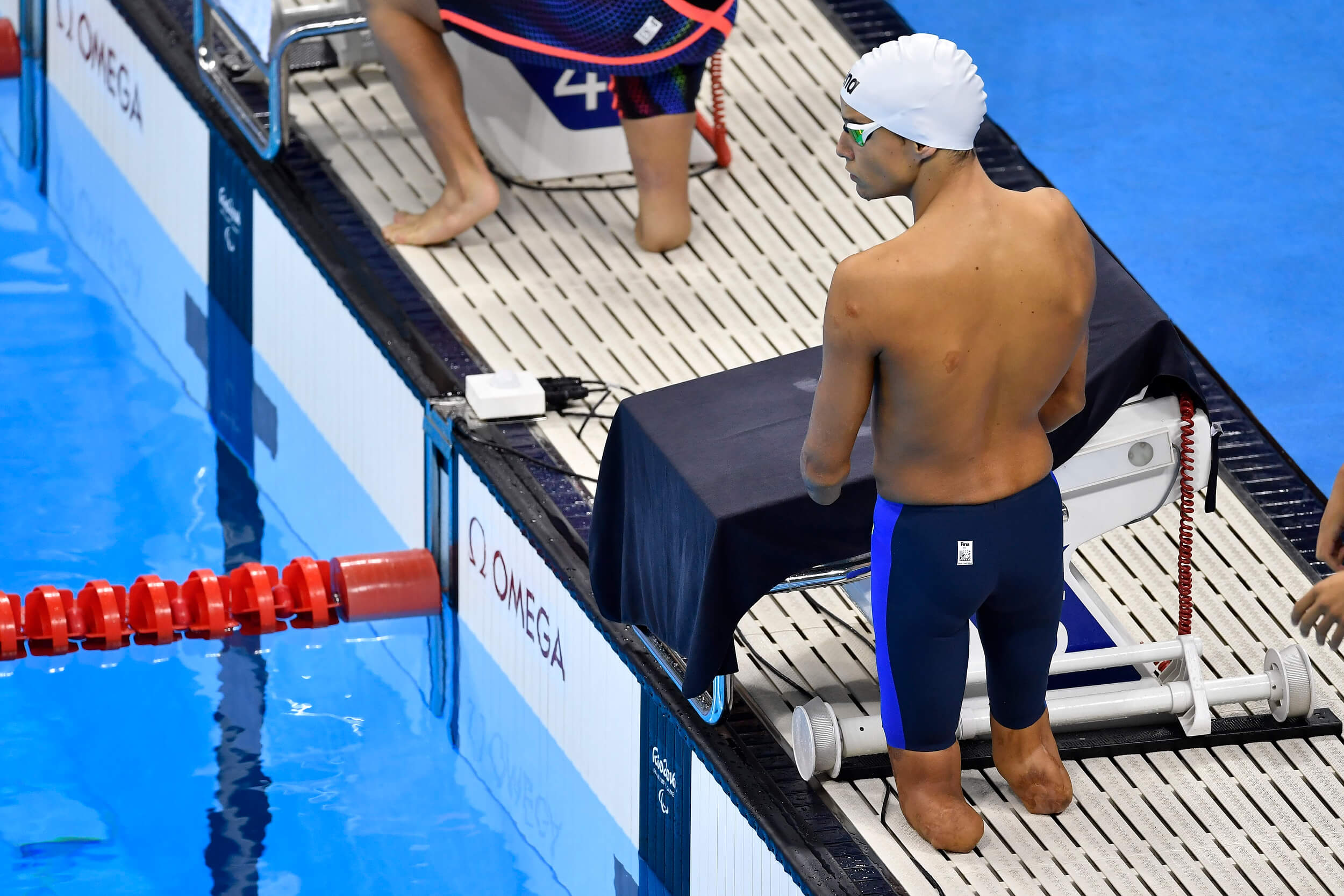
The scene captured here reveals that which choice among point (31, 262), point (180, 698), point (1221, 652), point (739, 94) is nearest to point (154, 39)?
point (31, 262)

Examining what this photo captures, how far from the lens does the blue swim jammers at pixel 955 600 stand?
3.45 metres

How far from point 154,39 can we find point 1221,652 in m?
3.78

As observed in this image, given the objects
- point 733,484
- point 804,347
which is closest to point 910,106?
point 733,484

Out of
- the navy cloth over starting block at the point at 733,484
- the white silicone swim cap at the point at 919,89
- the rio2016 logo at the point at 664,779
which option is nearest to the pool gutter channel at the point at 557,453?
the rio2016 logo at the point at 664,779

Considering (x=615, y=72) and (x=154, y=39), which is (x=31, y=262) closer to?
(x=154, y=39)

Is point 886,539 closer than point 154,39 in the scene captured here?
Yes

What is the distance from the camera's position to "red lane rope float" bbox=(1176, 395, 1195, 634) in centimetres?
408

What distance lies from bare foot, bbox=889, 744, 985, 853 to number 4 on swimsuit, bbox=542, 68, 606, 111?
2.58m

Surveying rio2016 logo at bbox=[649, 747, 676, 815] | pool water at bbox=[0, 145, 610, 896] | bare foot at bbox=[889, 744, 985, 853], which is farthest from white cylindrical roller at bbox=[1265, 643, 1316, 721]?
pool water at bbox=[0, 145, 610, 896]

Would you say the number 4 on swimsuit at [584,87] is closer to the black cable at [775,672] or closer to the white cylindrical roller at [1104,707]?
the black cable at [775,672]

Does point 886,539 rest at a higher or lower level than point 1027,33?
higher

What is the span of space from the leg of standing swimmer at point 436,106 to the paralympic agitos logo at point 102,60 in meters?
1.56

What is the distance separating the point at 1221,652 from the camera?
14.4 feet

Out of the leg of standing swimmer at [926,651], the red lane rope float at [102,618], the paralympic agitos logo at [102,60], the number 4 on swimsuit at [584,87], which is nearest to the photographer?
the leg of standing swimmer at [926,651]
